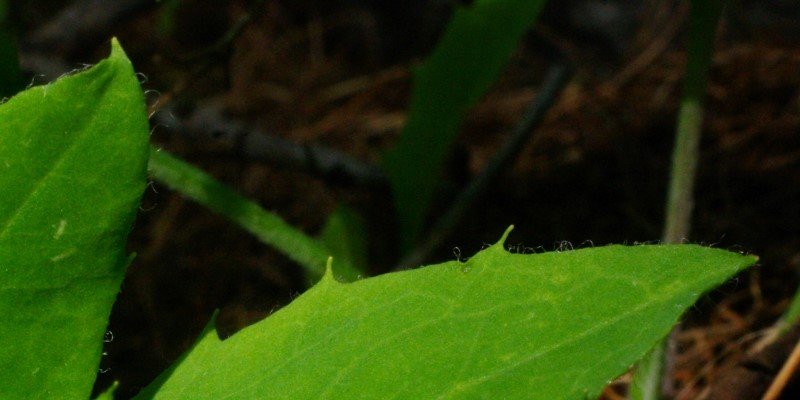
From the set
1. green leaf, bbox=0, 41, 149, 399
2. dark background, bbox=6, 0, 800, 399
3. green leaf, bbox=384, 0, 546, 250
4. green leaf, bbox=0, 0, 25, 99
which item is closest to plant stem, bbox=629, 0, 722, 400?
dark background, bbox=6, 0, 800, 399

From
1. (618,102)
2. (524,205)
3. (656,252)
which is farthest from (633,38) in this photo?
(656,252)

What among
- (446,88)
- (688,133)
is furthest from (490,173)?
(688,133)

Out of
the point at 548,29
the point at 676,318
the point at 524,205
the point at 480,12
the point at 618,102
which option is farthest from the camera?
the point at 548,29

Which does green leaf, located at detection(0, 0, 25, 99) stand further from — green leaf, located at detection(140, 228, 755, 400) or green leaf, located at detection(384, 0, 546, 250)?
green leaf, located at detection(384, 0, 546, 250)

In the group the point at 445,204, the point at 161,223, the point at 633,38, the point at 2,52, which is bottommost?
the point at 161,223

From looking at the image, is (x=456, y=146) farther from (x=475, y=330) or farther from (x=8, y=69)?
(x=475, y=330)

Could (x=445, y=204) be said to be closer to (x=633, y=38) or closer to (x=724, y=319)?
(x=724, y=319)

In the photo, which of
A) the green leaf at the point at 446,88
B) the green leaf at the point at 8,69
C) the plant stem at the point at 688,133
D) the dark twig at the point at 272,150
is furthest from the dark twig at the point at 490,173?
the green leaf at the point at 8,69

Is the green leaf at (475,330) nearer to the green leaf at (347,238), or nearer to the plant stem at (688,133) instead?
the plant stem at (688,133)

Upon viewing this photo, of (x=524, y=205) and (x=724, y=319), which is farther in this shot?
(x=524, y=205)
